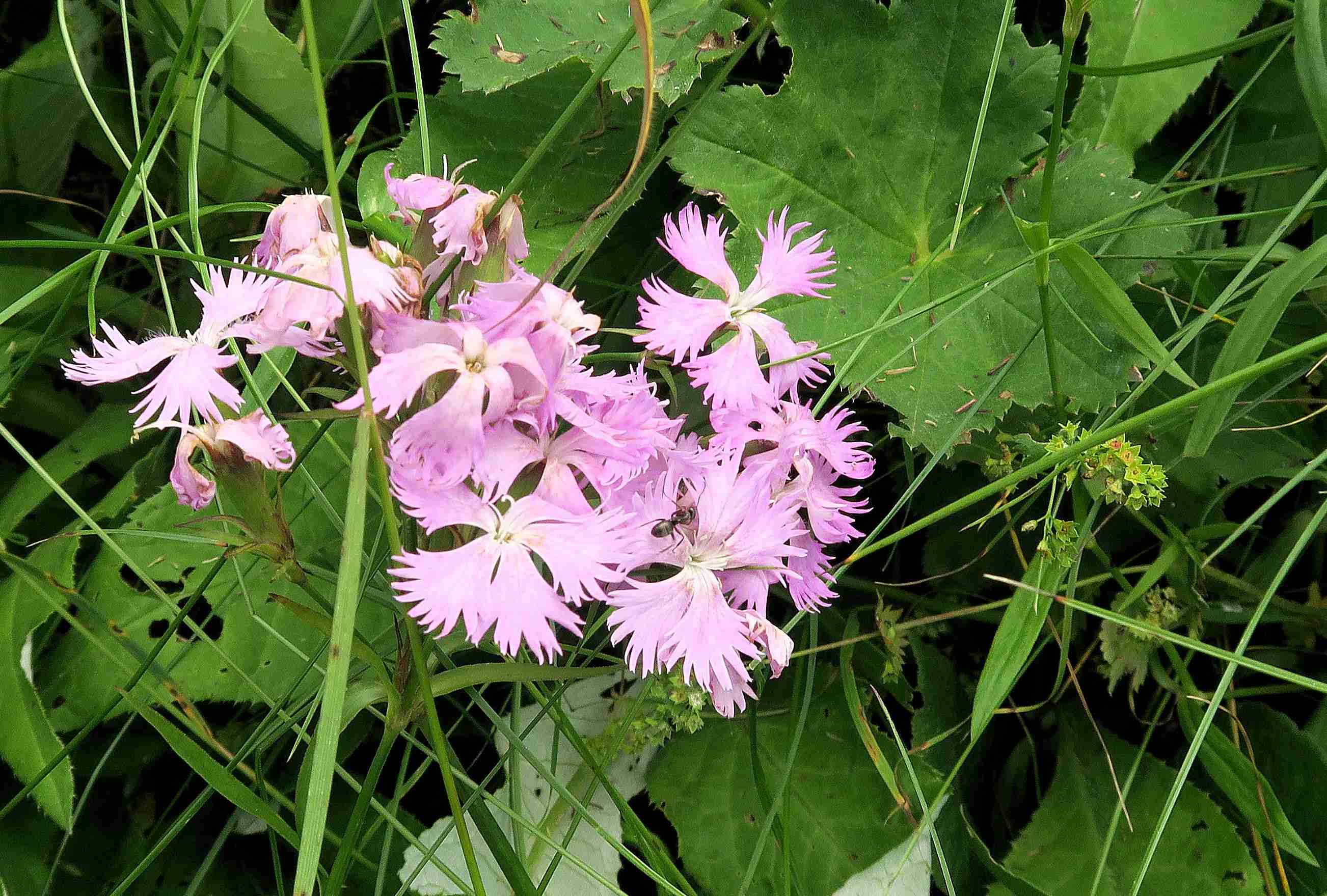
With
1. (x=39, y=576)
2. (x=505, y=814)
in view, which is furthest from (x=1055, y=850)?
(x=39, y=576)

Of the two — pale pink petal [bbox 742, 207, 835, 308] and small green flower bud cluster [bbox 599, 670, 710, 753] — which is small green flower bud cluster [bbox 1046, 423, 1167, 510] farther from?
small green flower bud cluster [bbox 599, 670, 710, 753]

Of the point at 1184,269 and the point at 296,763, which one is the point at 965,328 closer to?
the point at 1184,269

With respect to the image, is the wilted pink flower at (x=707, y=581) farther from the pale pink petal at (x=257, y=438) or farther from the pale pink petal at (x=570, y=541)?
the pale pink petal at (x=257, y=438)

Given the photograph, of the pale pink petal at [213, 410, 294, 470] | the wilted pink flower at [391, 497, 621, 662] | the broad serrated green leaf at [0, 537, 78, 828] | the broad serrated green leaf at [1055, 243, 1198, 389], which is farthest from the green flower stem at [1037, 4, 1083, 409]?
the broad serrated green leaf at [0, 537, 78, 828]

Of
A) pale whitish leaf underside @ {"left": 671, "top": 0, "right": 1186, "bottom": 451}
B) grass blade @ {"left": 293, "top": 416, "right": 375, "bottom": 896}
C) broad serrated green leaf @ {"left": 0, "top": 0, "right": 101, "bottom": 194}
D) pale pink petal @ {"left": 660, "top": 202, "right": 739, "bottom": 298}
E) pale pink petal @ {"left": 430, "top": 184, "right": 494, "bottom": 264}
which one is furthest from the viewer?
broad serrated green leaf @ {"left": 0, "top": 0, "right": 101, "bottom": 194}

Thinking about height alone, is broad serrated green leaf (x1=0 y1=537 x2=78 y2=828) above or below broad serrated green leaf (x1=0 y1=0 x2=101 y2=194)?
below

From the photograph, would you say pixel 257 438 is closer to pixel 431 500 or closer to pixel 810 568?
pixel 431 500

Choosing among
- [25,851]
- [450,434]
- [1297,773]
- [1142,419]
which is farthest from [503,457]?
[1297,773]
